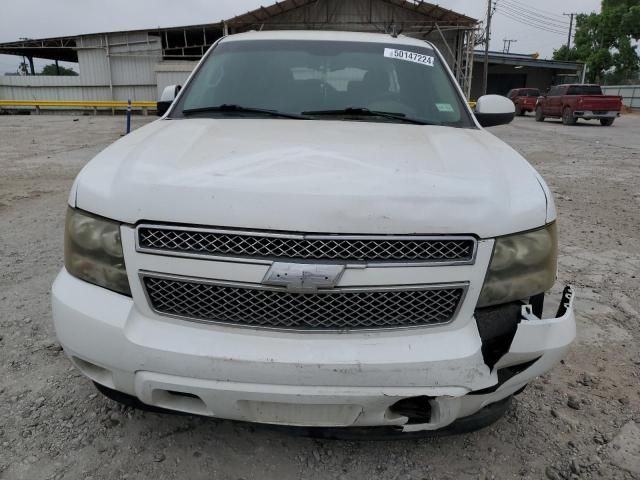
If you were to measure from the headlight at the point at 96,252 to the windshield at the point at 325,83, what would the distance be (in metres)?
1.12

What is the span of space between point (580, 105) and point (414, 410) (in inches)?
848

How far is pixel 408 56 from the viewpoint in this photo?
303 centimetres

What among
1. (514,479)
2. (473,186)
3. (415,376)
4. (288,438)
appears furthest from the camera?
(288,438)

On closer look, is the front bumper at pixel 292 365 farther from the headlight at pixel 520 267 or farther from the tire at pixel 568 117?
the tire at pixel 568 117

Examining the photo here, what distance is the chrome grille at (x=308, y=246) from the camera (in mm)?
1493

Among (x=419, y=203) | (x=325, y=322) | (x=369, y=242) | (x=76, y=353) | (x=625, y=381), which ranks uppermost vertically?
(x=419, y=203)

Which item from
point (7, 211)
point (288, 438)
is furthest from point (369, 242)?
point (7, 211)

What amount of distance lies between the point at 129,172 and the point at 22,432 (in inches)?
49.2

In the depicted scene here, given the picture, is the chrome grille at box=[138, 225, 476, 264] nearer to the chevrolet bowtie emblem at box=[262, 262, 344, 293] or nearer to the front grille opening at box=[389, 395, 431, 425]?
the chevrolet bowtie emblem at box=[262, 262, 344, 293]

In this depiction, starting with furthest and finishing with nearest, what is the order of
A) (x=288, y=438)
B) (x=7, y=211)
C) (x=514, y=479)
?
(x=7, y=211)
(x=288, y=438)
(x=514, y=479)

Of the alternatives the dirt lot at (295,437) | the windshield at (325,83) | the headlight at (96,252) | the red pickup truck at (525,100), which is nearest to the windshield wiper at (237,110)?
the windshield at (325,83)

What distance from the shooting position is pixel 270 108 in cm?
261

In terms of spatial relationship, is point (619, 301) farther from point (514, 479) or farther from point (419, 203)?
point (419, 203)

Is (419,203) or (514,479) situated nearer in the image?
(419,203)
